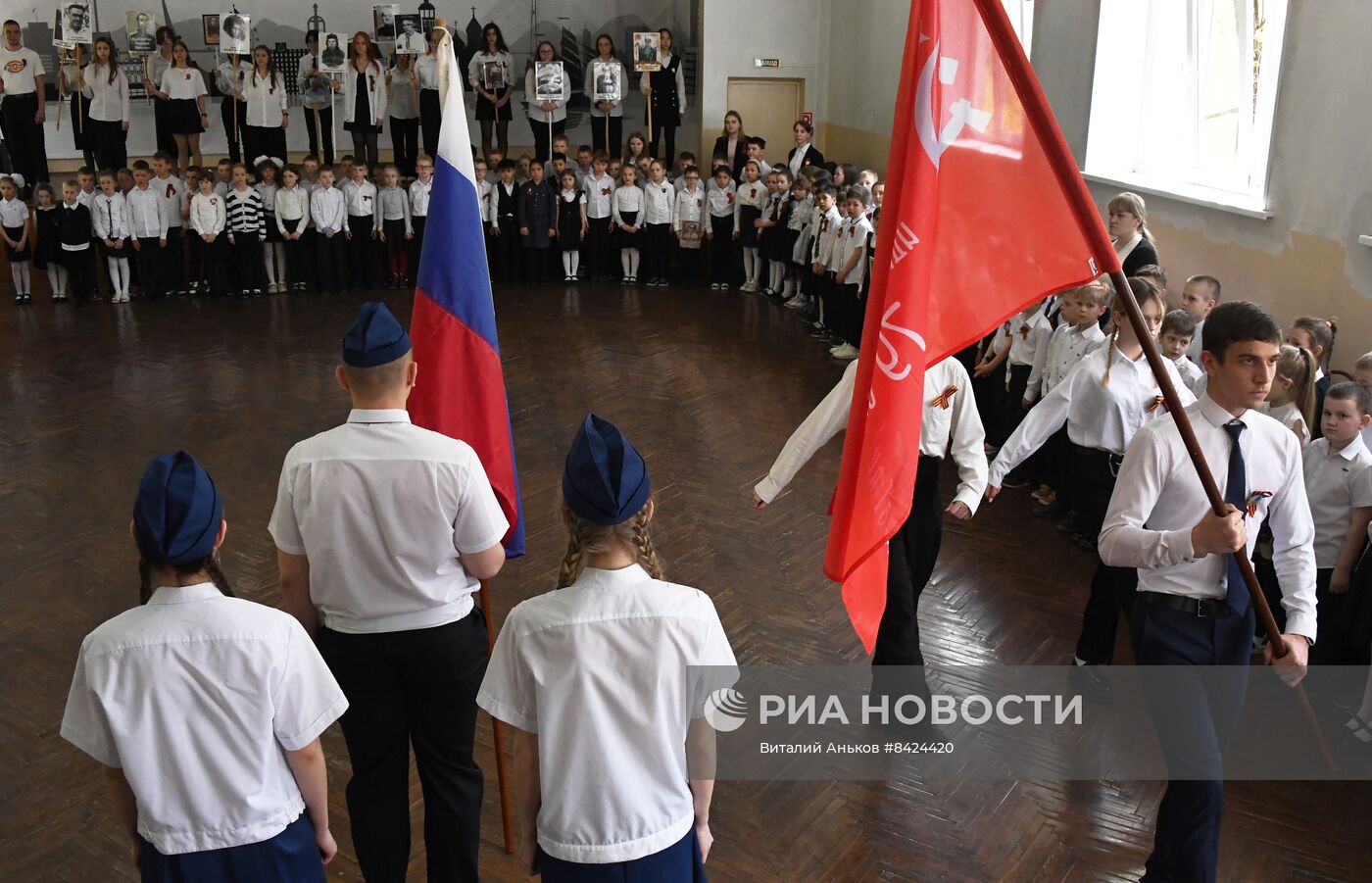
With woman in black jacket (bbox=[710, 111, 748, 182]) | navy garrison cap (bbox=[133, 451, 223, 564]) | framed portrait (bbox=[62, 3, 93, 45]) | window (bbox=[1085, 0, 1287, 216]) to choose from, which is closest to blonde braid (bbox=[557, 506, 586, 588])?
navy garrison cap (bbox=[133, 451, 223, 564])

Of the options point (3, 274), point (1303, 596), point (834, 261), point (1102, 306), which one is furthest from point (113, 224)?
point (1303, 596)

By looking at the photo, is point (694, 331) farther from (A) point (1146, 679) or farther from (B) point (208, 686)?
(B) point (208, 686)

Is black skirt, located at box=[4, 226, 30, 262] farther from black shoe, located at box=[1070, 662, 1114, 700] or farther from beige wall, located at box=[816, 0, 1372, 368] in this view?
black shoe, located at box=[1070, 662, 1114, 700]

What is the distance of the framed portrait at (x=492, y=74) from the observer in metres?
14.7

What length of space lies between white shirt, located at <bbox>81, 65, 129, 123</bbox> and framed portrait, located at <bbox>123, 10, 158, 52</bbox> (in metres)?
0.71

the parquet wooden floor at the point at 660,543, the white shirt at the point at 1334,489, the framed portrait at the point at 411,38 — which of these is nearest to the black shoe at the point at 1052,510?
the parquet wooden floor at the point at 660,543

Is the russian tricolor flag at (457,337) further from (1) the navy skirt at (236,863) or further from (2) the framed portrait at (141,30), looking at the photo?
(2) the framed portrait at (141,30)

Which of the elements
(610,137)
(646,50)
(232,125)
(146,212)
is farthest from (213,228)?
(646,50)

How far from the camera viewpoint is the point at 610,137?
15.3 metres

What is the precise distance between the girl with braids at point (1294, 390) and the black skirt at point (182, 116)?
42.6ft

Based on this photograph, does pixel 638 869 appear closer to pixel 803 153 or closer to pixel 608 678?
pixel 608 678

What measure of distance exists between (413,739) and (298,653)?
0.91 m

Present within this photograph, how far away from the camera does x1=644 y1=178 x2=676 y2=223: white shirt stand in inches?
498

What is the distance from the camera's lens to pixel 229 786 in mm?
2238
